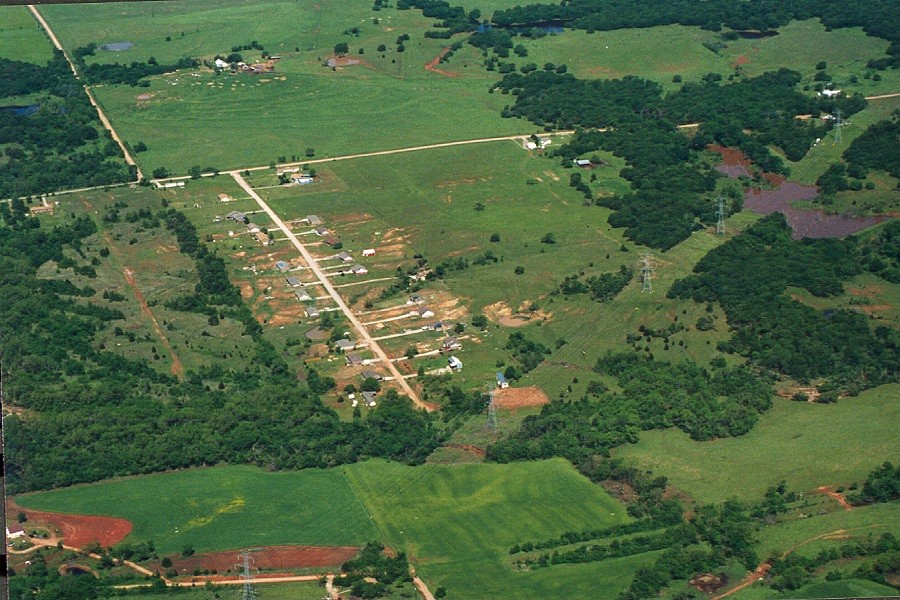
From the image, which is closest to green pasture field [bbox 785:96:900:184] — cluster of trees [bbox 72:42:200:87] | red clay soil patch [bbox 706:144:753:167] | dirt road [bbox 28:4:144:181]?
red clay soil patch [bbox 706:144:753:167]

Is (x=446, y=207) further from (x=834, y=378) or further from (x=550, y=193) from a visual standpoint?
(x=834, y=378)

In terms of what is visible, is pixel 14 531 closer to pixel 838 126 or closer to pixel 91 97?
pixel 91 97

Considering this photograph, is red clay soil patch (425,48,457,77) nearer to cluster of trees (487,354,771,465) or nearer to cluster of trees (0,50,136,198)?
cluster of trees (0,50,136,198)

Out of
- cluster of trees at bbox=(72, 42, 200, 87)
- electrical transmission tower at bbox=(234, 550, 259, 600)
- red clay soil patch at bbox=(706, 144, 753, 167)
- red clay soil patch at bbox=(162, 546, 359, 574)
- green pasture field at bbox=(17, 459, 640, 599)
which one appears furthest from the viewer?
cluster of trees at bbox=(72, 42, 200, 87)

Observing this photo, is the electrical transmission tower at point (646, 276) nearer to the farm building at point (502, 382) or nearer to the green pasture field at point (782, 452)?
the farm building at point (502, 382)

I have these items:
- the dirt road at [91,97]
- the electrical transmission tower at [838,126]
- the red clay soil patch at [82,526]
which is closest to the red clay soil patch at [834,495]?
the red clay soil patch at [82,526]
